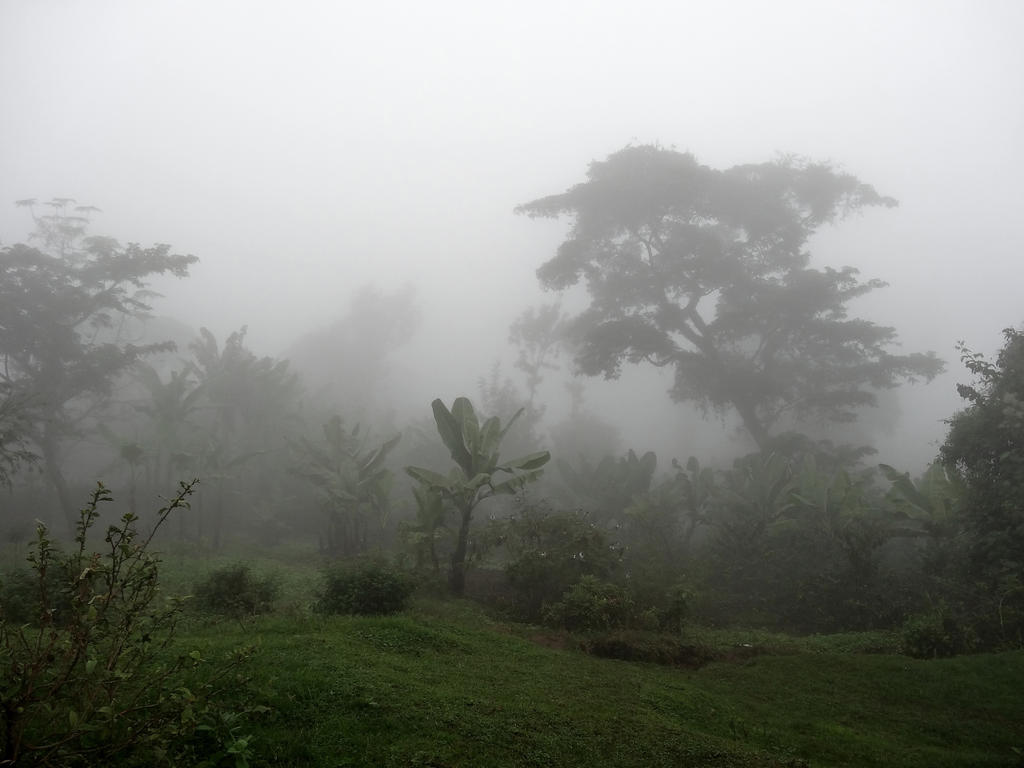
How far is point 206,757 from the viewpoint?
4.00m

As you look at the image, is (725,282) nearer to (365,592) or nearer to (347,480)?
(347,480)

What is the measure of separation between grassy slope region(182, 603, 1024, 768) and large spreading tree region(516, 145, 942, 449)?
14013 millimetres

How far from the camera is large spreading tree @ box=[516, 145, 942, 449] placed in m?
20.7

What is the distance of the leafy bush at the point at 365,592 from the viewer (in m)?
8.27

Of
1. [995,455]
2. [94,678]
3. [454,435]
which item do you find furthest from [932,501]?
[94,678]

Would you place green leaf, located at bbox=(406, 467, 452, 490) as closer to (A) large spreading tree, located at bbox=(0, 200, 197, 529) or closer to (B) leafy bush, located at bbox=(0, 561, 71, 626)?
(B) leafy bush, located at bbox=(0, 561, 71, 626)

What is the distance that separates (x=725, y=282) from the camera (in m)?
21.6

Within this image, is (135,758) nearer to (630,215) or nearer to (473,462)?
(473,462)

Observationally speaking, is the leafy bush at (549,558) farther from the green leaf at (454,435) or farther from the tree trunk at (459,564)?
the green leaf at (454,435)

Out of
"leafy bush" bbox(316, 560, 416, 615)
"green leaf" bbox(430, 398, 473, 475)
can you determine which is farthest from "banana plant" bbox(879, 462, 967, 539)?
"leafy bush" bbox(316, 560, 416, 615)

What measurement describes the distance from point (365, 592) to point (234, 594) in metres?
1.88

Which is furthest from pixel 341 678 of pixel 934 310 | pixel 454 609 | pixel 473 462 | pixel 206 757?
pixel 934 310

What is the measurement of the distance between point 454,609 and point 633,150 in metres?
18.5

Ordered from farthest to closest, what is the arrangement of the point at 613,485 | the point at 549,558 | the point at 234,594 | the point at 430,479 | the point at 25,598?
the point at 613,485 → the point at 430,479 → the point at 549,558 → the point at 234,594 → the point at 25,598
